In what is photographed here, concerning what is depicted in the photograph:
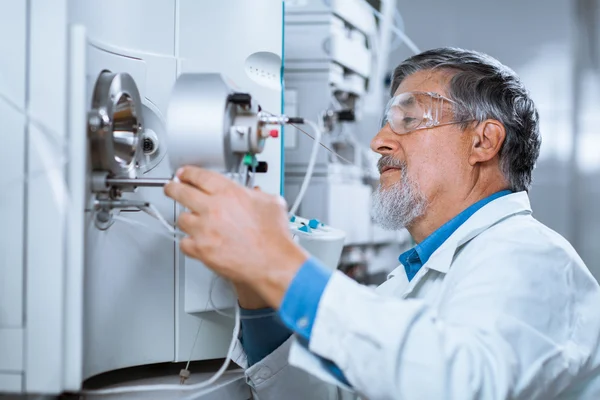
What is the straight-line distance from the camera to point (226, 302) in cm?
101

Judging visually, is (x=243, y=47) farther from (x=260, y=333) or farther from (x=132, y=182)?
(x=260, y=333)

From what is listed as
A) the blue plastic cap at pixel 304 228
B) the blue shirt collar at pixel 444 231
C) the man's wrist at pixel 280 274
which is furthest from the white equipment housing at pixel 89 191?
the blue shirt collar at pixel 444 231

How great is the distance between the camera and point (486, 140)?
1247mm

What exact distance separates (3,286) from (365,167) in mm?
1753

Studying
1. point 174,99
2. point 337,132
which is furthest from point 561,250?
point 337,132

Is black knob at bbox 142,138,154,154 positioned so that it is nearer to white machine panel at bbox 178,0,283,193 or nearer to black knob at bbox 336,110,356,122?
white machine panel at bbox 178,0,283,193

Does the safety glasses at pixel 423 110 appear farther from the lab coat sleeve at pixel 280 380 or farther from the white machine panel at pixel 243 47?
the lab coat sleeve at pixel 280 380

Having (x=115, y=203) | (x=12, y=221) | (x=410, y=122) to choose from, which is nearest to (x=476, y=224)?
(x=410, y=122)

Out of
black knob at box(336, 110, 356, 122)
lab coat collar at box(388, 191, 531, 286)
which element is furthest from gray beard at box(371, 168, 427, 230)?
black knob at box(336, 110, 356, 122)

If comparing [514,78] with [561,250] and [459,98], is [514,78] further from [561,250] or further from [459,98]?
[561,250]

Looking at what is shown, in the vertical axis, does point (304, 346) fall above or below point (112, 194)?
below

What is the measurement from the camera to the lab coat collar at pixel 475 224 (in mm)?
1105

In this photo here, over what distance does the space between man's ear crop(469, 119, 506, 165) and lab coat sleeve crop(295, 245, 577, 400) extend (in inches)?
17.1

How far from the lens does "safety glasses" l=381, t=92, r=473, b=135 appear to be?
1.24m
